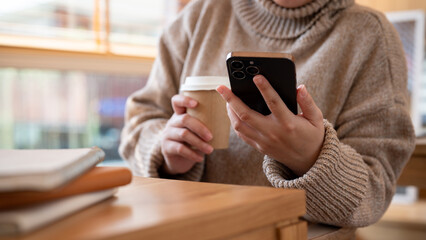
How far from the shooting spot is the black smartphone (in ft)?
2.00

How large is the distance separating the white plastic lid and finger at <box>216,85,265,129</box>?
0.37 feet

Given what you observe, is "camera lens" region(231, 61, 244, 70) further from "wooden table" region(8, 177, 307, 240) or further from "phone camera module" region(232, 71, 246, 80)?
"wooden table" region(8, 177, 307, 240)

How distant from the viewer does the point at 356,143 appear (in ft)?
3.05

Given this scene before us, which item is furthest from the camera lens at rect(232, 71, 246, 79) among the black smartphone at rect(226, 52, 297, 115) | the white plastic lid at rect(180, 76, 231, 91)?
the white plastic lid at rect(180, 76, 231, 91)

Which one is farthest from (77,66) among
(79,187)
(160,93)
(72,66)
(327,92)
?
(79,187)

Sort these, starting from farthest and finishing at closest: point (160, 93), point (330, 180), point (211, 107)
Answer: point (160, 93)
point (211, 107)
point (330, 180)

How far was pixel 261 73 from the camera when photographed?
0.64 meters

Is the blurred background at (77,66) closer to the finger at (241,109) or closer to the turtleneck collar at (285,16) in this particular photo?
the turtleneck collar at (285,16)

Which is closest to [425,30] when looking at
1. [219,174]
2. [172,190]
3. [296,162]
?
[219,174]

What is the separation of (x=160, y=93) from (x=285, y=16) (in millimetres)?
370

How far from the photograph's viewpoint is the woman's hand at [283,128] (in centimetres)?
69

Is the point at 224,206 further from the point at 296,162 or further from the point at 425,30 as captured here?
the point at 425,30

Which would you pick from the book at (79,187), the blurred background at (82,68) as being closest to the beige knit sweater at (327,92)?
the book at (79,187)

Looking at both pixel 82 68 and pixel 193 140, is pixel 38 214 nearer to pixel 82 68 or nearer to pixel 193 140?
pixel 193 140
